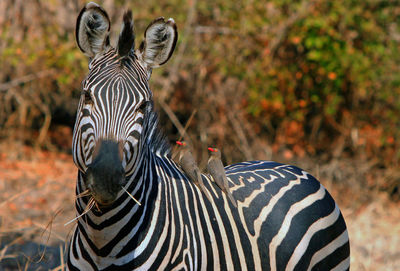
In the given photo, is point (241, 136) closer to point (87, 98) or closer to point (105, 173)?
point (87, 98)

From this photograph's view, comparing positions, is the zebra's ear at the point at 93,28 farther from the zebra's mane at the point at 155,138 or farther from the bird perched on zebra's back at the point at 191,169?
the bird perched on zebra's back at the point at 191,169

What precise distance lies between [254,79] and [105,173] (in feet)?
25.0

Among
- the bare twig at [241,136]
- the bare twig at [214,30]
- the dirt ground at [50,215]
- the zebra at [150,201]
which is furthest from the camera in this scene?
the bare twig at [214,30]

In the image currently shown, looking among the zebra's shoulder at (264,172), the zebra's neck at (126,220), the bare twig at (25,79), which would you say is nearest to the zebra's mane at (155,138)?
the zebra's neck at (126,220)

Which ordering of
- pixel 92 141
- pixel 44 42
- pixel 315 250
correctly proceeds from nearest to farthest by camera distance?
pixel 92 141 → pixel 315 250 → pixel 44 42

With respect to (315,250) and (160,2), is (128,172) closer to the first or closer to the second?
(315,250)

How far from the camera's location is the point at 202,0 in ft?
31.3

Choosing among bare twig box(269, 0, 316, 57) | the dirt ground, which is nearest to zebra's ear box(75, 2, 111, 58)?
the dirt ground

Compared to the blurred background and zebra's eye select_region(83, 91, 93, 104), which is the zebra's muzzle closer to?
zebra's eye select_region(83, 91, 93, 104)

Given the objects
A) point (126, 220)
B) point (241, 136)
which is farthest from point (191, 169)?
point (241, 136)

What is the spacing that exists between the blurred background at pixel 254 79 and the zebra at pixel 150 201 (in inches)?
216

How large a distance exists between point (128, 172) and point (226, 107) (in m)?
7.39

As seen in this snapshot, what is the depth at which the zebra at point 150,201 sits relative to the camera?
2.50 m

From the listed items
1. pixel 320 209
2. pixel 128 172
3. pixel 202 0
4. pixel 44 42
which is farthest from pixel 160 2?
pixel 128 172
